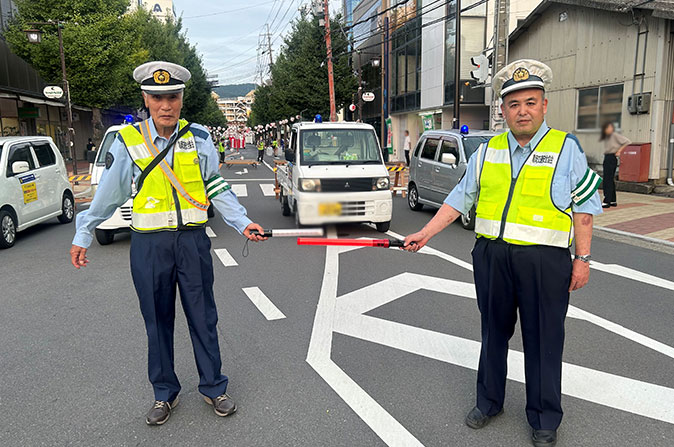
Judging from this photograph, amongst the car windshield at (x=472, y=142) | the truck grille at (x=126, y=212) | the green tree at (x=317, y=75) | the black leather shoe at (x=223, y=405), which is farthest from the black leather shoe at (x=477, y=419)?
the green tree at (x=317, y=75)

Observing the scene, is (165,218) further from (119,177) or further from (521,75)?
(521,75)

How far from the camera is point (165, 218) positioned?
130 inches

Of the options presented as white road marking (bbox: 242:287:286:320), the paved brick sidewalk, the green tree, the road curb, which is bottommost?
white road marking (bbox: 242:287:286:320)

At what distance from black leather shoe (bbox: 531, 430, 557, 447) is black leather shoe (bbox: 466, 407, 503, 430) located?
0.32 meters

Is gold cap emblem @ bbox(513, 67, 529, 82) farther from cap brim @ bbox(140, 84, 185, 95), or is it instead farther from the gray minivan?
the gray minivan

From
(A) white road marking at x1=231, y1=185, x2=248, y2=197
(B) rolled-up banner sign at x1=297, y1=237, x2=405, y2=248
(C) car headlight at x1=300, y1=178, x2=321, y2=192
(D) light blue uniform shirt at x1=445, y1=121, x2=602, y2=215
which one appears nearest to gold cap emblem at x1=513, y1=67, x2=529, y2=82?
(D) light blue uniform shirt at x1=445, y1=121, x2=602, y2=215

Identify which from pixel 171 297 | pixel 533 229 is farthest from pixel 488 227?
pixel 171 297

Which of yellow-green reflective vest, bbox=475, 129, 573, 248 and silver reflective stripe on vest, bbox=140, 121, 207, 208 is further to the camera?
silver reflective stripe on vest, bbox=140, 121, 207, 208

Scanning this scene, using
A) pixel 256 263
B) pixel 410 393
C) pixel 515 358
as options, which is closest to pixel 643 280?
pixel 515 358

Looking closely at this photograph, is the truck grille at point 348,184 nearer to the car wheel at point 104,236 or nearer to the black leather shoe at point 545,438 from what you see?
the car wheel at point 104,236

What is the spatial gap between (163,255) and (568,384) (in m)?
2.99

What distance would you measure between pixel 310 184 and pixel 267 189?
1062 cm

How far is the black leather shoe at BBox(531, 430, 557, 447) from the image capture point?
3.10m

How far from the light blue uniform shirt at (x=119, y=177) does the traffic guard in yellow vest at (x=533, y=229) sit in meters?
1.42
